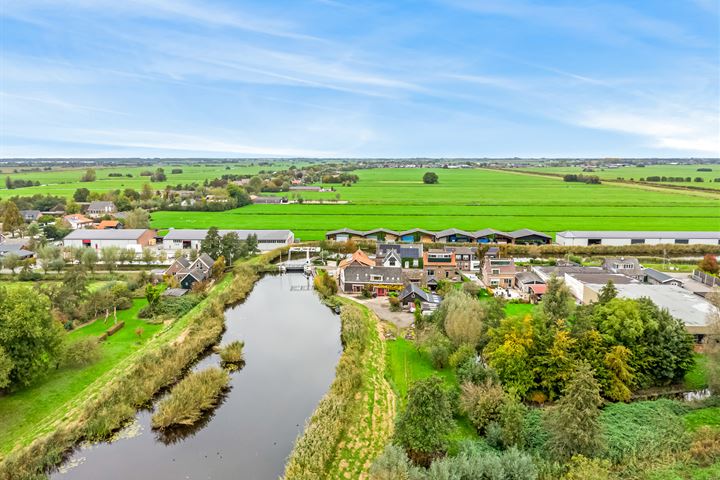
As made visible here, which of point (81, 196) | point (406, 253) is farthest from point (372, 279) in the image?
point (81, 196)

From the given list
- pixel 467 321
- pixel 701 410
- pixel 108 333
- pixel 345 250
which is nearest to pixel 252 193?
pixel 345 250

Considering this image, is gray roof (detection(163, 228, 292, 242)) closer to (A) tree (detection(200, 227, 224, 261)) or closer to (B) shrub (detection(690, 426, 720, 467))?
(A) tree (detection(200, 227, 224, 261))

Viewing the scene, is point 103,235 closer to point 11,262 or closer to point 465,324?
point 11,262

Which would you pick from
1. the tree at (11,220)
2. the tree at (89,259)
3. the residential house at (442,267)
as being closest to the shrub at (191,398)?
the residential house at (442,267)

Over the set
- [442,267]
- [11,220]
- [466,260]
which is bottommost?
[466,260]

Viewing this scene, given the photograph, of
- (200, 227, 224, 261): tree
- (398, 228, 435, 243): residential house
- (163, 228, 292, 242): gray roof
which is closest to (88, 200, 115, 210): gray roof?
(163, 228, 292, 242): gray roof

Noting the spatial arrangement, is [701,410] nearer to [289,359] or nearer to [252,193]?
[289,359]
